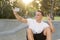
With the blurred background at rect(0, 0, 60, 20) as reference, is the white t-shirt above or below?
above

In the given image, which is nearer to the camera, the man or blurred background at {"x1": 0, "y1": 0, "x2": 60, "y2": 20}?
the man

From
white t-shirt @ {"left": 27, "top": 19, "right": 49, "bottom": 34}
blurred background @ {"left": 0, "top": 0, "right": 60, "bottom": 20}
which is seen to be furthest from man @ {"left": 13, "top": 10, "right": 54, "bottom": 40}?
blurred background @ {"left": 0, "top": 0, "right": 60, "bottom": 20}

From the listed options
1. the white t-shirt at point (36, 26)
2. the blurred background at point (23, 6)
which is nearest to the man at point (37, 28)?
the white t-shirt at point (36, 26)

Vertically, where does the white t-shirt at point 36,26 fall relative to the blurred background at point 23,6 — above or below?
above

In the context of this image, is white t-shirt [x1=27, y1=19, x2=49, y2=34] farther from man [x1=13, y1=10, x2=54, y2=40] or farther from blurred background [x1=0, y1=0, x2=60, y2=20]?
blurred background [x1=0, y1=0, x2=60, y2=20]

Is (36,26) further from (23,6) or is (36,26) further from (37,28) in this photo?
(23,6)

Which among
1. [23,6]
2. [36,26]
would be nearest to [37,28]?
[36,26]

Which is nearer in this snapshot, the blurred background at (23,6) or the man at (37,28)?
the man at (37,28)

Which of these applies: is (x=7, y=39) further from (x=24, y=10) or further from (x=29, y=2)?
(x=29, y=2)

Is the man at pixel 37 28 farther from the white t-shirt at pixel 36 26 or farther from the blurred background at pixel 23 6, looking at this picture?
the blurred background at pixel 23 6

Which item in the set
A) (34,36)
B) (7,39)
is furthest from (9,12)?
(34,36)

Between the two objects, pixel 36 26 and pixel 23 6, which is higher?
pixel 36 26

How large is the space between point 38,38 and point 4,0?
11029mm

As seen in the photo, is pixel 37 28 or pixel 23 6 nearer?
pixel 37 28
